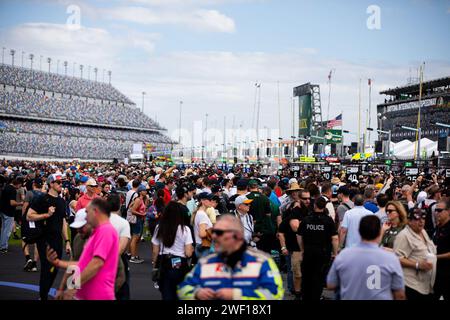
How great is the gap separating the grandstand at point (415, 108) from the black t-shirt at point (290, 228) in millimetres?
63488

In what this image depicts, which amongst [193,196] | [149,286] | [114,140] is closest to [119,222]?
[149,286]

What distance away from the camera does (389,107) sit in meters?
94.3

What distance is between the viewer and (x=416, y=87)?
90.1 m

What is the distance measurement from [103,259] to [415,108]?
8372cm

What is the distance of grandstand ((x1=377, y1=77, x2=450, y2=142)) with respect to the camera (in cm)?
7750

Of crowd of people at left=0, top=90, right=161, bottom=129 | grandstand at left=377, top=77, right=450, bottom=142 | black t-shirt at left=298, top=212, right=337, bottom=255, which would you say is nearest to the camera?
black t-shirt at left=298, top=212, right=337, bottom=255

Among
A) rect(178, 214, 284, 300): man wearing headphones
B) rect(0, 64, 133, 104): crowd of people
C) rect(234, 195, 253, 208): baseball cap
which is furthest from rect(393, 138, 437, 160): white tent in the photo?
rect(0, 64, 133, 104): crowd of people

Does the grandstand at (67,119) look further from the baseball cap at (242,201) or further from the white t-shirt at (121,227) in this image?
the white t-shirt at (121,227)

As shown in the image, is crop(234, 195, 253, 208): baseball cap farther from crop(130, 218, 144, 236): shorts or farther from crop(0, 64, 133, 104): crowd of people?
crop(0, 64, 133, 104): crowd of people

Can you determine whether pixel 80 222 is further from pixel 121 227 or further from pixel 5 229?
pixel 5 229

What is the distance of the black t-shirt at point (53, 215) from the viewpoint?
9805 mm

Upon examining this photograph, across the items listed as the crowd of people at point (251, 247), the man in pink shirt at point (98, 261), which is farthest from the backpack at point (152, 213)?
the man in pink shirt at point (98, 261)

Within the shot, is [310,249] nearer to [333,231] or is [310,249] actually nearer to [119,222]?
[333,231]

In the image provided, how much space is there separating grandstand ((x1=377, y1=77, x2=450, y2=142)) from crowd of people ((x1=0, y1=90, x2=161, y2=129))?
145ft
